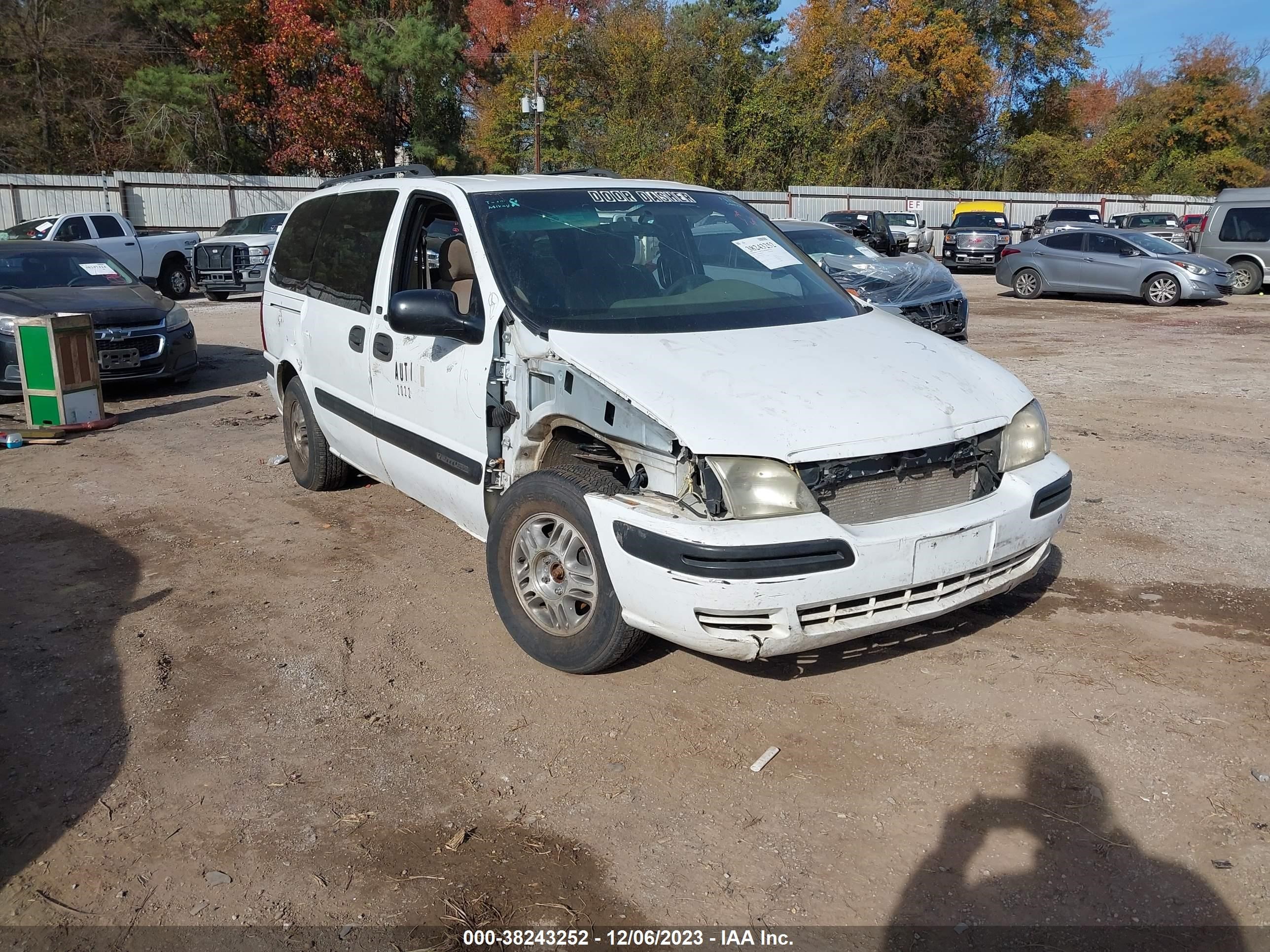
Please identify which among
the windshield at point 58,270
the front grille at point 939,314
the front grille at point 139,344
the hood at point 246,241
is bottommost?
the front grille at point 139,344

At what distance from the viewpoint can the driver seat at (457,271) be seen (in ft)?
15.6

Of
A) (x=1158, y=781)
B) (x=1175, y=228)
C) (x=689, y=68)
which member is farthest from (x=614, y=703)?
(x=689, y=68)

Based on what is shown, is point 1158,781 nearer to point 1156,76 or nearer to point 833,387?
point 833,387

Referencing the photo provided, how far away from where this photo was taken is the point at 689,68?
148 ft

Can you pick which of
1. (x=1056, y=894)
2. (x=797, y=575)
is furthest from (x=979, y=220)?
(x=1056, y=894)

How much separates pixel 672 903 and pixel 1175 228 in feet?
107

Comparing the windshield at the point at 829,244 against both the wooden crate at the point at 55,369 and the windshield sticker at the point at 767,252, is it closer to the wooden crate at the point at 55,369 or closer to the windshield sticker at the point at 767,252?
the windshield sticker at the point at 767,252

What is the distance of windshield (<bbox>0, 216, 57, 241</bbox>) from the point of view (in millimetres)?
18609

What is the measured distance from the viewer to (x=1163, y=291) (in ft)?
61.8

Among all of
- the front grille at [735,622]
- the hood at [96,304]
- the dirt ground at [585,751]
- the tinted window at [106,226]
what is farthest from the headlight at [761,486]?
the tinted window at [106,226]

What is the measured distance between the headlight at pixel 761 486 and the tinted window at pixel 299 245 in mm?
3558

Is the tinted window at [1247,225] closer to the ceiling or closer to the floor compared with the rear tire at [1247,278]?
closer to the ceiling

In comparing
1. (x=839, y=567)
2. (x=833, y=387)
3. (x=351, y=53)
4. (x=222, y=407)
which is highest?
(x=351, y=53)

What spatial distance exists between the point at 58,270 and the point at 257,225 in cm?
1116
